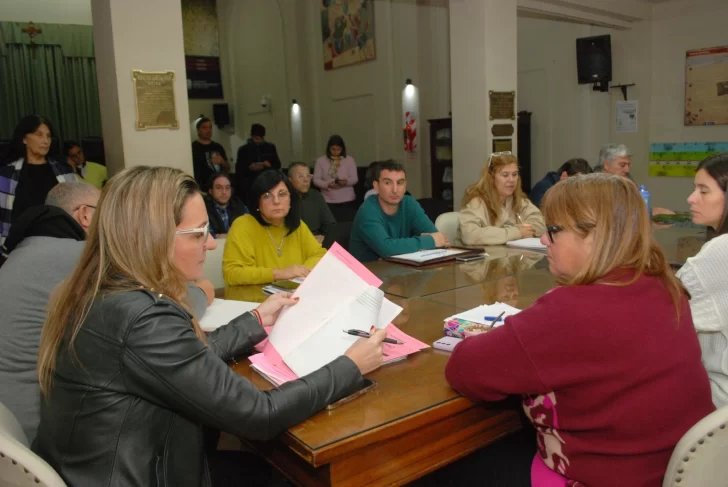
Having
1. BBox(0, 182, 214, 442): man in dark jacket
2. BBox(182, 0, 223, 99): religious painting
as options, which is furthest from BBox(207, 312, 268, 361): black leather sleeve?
BBox(182, 0, 223, 99): religious painting

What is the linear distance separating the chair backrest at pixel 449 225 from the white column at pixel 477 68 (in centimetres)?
189

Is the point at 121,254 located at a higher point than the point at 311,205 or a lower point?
higher

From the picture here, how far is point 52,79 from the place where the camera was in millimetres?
10258

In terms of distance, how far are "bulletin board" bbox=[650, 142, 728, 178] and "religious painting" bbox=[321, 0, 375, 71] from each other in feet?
12.4

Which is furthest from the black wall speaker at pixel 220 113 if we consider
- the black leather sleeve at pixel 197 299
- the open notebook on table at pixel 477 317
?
the open notebook on table at pixel 477 317

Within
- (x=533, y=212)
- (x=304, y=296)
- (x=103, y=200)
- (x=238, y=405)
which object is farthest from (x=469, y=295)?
(x=533, y=212)

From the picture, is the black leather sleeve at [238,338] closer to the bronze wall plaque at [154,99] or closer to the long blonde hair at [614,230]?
the long blonde hair at [614,230]

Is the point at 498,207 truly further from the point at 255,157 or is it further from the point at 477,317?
the point at 255,157

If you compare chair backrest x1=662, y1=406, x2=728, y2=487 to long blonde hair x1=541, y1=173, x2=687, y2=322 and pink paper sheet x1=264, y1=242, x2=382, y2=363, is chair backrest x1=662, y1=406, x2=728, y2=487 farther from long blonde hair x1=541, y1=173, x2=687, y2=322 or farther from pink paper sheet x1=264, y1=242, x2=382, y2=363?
pink paper sheet x1=264, y1=242, x2=382, y2=363

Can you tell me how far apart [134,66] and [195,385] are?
Answer: 124 inches

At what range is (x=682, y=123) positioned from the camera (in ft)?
21.9

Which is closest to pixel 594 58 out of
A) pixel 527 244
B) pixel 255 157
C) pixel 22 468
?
pixel 255 157

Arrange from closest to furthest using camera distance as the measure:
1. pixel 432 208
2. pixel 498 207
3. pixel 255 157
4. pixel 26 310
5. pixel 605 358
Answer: pixel 605 358 < pixel 26 310 < pixel 498 207 < pixel 432 208 < pixel 255 157

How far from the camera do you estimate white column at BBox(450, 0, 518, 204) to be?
5.37 m
